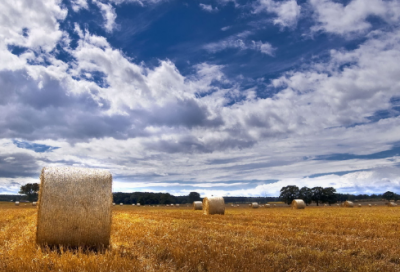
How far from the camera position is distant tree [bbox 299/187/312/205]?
308ft

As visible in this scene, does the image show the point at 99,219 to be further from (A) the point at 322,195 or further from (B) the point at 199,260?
(A) the point at 322,195

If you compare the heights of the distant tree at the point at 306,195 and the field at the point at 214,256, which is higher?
the distant tree at the point at 306,195

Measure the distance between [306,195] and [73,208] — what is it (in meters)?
A: 92.7

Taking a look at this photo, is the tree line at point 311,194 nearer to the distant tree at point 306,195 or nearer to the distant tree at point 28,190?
the distant tree at point 306,195

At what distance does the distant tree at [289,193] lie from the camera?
9638cm

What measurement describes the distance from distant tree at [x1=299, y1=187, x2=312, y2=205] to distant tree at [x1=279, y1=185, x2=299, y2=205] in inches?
43.8

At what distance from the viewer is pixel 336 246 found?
901 cm

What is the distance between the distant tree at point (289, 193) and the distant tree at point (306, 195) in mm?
1114

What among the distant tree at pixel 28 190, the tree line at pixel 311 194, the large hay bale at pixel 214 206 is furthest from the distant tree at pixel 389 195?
the distant tree at pixel 28 190

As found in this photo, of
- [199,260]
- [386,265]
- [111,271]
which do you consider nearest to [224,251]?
[199,260]

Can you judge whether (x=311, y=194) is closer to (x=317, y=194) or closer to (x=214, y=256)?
(x=317, y=194)

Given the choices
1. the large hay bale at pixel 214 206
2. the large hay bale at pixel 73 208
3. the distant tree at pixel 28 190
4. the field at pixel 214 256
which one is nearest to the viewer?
the field at pixel 214 256

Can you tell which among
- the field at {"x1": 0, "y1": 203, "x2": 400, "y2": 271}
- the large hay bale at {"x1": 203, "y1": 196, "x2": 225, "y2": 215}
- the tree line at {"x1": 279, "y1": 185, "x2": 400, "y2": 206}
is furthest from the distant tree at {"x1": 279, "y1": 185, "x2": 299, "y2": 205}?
the field at {"x1": 0, "y1": 203, "x2": 400, "y2": 271}

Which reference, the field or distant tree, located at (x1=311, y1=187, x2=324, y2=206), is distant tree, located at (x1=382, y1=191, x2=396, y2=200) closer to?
distant tree, located at (x1=311, y1=187, x2=324, y2=206)
